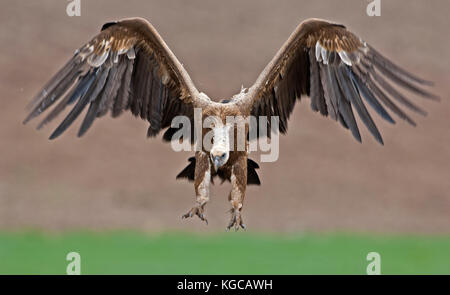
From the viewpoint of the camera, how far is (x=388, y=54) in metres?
22.3

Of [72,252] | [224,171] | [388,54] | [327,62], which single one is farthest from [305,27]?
[388,54]

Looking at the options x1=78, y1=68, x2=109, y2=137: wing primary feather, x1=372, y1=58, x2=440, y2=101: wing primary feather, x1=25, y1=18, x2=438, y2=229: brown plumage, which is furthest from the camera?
x1=78, y1=68, x2=109, y2=137: wing primary feather

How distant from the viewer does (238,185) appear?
7.86 m

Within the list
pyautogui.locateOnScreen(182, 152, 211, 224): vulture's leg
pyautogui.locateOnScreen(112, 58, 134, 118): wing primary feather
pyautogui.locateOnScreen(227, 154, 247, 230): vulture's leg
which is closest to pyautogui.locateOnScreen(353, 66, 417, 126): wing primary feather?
A: pyautogui.locateOnScreen(227, 154, 247, 230): vulture's leg

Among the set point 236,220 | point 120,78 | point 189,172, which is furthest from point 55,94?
point 236,220

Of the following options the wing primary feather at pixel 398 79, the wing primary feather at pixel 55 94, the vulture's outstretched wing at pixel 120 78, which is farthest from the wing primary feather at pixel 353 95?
the wing primary feather at pixel 55 94

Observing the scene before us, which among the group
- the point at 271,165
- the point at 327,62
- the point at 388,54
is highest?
the point at 388,54

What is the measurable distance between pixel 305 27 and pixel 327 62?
451 mm

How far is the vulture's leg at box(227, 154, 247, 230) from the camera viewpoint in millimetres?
7741

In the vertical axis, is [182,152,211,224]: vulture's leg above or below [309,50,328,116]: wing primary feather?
below

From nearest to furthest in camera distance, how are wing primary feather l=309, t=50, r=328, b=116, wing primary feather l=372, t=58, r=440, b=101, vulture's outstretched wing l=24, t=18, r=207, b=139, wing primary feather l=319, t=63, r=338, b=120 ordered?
wing primary feather l=372, t=58, r=440, b=101, vulture's outstretched wing l=24, t=18, r=207, b=139, wing primary feather l=319, t=63, r=338, b=120, wing primary feather l=309, t=50, r=328, b=116

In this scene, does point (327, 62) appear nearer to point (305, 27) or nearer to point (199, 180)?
point (305, 27)

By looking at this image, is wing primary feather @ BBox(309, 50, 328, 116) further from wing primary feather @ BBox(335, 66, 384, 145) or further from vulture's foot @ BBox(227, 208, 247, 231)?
vulture's foot @ BBox(227, 208, 247, 231)

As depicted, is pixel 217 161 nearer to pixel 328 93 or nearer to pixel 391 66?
pixel 328 93
